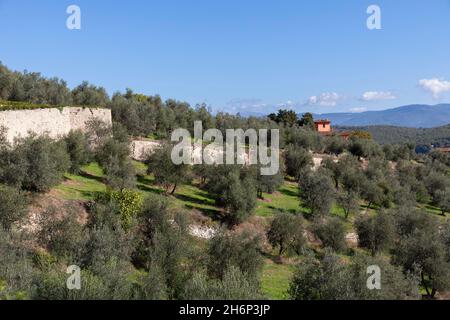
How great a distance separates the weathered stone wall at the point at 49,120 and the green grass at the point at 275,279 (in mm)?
20368

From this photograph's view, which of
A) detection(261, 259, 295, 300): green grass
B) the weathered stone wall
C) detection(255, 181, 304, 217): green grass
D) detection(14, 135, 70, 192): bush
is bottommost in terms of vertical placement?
detection(261, 259, 295, 300): green grass

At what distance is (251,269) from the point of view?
2130 centimetres

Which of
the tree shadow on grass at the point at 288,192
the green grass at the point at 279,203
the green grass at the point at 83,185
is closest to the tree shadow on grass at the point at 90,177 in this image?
the green grass at the point at 83,185

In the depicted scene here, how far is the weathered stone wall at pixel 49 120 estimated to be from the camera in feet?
103

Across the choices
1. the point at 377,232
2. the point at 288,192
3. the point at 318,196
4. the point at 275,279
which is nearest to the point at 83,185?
the point at 275,279

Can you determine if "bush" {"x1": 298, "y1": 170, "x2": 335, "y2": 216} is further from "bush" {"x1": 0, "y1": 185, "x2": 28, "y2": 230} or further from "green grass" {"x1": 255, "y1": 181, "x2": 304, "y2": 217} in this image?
"bush" {"x1": 0, "y1": 185, "x2": 28, "y2": 230}

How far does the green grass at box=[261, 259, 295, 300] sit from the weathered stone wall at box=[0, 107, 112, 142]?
2037 cm

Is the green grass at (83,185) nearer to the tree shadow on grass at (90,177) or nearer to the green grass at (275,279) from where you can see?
the tree shadow on grass at (90,177)

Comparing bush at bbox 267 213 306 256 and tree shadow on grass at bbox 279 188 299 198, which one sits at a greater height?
tree shadow on grass at bbox 279 188 299 198

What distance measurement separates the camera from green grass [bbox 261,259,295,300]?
21859 mm

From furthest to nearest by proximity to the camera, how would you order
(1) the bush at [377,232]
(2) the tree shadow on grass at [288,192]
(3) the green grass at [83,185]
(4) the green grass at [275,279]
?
(2) the tree shadow on grass at [288,192], (1) the bush at [377,232], (3) the green grass at [83,185], (4) the green grass at [275,279]

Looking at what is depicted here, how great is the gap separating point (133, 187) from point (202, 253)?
12.1m

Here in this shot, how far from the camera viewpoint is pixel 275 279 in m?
25.5

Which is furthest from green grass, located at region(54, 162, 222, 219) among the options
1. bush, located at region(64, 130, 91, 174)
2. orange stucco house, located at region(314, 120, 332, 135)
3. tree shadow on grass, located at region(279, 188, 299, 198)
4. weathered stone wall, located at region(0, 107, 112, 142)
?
orange stucco house, located at region(314, 120, 332, 135)
